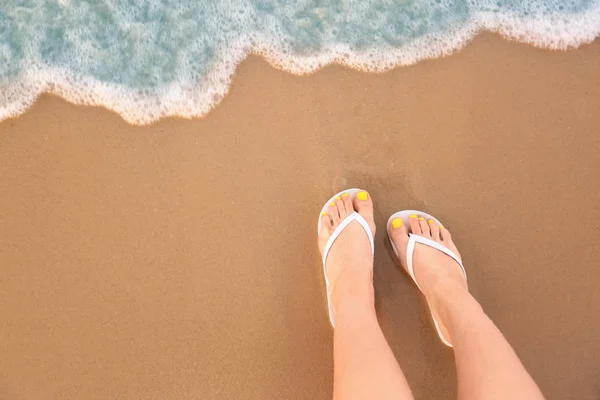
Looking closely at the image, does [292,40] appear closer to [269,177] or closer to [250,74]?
[250,74]

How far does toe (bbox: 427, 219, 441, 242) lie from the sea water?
50 centimetres

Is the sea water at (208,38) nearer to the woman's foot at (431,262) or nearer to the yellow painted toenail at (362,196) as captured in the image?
the yellow painted toenail at (362,196)

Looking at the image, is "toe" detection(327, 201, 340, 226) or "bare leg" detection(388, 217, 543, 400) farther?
"toe" detection(327, 201, 340, 226)

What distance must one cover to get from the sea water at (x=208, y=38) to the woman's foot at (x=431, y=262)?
0.51 m

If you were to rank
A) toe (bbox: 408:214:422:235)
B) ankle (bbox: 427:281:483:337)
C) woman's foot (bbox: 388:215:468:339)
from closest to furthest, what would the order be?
ankle (bbox: 427:281:483:337) < woman's foot (bbox: 388:215:468:339) < toe (bbox: 408:214:422:235)

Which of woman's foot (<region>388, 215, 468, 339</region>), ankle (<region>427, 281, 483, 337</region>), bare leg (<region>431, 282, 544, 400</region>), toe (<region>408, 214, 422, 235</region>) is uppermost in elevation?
toe (<region>408, 214, 422, 235</region>)

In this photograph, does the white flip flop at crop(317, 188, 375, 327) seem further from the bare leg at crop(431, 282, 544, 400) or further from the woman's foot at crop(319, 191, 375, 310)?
the bare leg at crop(431, 282, 544, 400)

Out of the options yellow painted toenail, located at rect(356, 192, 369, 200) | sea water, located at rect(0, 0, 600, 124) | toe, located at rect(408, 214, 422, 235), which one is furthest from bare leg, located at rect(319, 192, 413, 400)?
sea water, located at rect(0, 0, 600, 124)

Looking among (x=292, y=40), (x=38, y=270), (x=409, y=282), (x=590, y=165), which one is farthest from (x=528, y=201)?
(x=38, y=270)

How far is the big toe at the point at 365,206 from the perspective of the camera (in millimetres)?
1441

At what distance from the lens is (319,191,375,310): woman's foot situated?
52.7 inches

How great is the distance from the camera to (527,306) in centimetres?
142

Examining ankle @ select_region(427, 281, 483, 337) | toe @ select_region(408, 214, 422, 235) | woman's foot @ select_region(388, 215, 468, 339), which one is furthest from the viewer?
toe @ select_region(408, 214, 422, 235)

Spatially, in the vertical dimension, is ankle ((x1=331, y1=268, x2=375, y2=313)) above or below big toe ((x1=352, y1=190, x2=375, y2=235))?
below
